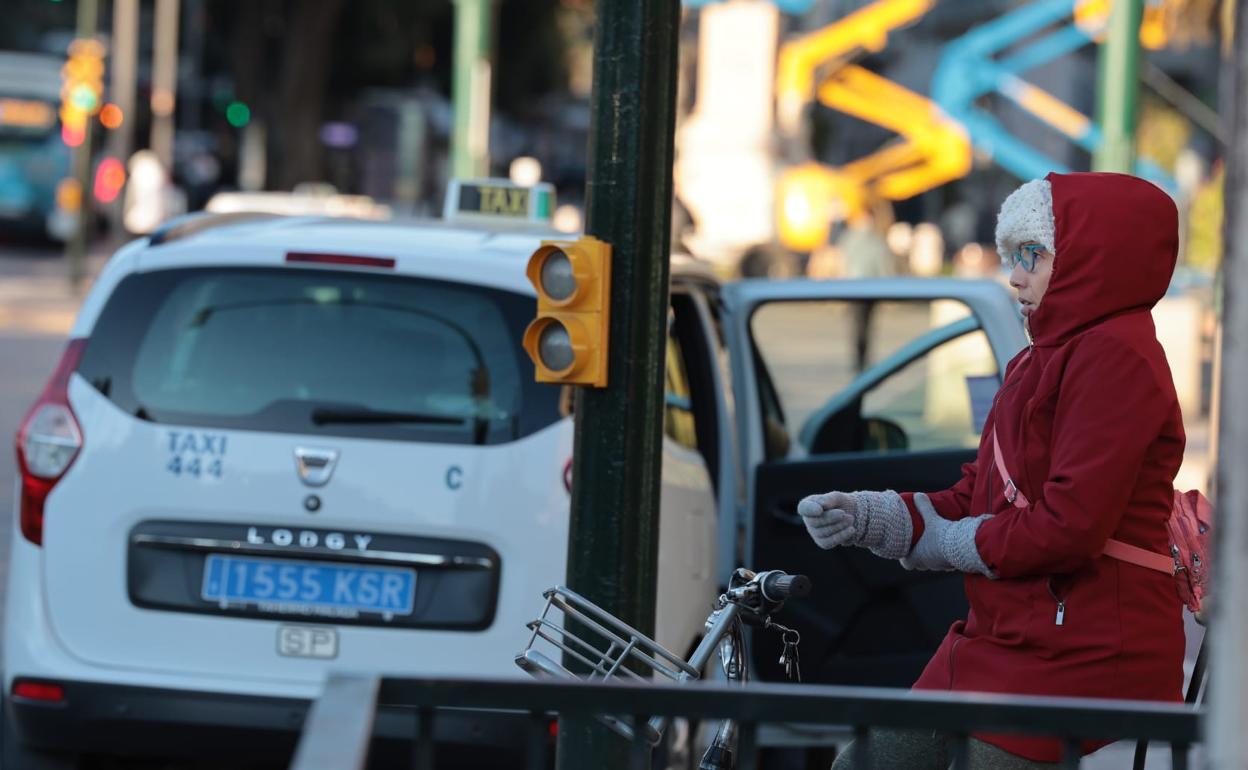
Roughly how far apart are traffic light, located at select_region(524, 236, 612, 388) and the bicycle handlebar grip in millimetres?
1152

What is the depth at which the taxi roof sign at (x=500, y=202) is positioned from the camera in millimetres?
7008

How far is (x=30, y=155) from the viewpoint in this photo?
1539 inches

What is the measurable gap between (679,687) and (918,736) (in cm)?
100

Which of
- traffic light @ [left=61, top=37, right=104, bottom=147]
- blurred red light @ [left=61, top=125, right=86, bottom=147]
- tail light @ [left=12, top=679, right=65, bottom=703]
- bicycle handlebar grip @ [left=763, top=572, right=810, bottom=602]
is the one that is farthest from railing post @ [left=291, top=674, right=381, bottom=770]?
blurred red light @ [left=61, top=125, right=86, bottom=147]

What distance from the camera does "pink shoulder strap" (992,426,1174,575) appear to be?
125 inches

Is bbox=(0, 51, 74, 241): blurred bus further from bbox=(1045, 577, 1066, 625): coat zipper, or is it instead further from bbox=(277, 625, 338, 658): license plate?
bbox=(1045, 577, 1066, 625): coat zipper

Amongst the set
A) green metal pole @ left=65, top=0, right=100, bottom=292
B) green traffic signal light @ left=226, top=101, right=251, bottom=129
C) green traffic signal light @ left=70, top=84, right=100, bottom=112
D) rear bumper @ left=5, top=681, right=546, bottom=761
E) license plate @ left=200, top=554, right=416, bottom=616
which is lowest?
rear bumper @ left=5, top=681, right=546, bottom=761

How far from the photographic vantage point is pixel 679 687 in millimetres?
2451

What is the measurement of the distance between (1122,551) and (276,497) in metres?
2.42

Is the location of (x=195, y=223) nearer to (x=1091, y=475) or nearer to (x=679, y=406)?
(x=679, y=406)

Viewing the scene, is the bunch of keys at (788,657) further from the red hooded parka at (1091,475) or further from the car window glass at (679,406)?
the car window glass at (679,406)

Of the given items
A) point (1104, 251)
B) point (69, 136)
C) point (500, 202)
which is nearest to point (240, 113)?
point (69, 136)

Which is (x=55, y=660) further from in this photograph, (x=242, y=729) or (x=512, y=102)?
(x=512, y=102)

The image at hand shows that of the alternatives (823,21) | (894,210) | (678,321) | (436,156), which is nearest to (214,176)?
(436,156)
